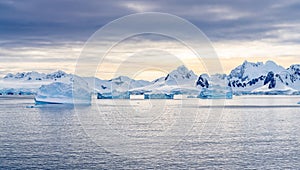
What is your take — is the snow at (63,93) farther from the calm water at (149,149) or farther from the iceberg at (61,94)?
the calm water at (149,149)

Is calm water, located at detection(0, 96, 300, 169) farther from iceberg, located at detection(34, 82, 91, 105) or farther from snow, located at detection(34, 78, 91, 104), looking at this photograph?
iceberg, located at detection(34, 82, 91, 105)

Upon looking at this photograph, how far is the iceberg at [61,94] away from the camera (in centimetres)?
16394

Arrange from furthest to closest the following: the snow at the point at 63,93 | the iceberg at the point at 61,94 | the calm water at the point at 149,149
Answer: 1. the iceberg at the point at 61,94
2. the snow at the point at 63,93
3. the calm water at the point at 149,149

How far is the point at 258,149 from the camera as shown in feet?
200

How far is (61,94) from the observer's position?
170 m

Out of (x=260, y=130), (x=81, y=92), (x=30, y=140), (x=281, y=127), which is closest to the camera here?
(x=30, y=140)

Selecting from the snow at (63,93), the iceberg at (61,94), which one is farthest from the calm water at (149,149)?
the iceberg at (61,94)

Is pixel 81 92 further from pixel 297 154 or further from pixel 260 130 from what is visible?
pixel 297 154

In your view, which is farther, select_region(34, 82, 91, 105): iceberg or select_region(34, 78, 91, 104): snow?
select_region(34, 82, 91, 105): iceberg

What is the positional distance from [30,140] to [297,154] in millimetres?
39592

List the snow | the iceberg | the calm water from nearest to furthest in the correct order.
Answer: the calm water, the snow, the iceberg

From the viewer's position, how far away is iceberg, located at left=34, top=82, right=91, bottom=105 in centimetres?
16394

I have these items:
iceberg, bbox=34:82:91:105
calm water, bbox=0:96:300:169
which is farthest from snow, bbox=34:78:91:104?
calm water, bbox=0:96:300:169

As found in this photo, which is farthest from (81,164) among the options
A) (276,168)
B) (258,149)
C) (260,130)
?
(260,130)
